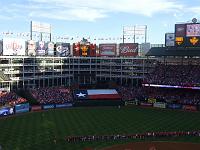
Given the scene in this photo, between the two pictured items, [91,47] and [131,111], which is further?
[91,47]

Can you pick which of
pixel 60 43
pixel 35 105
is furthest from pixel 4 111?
pixel 60 43

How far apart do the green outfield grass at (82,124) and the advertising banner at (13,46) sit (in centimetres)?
1964

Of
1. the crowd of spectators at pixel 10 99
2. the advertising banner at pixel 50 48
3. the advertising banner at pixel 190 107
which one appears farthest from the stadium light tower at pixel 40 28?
the advertising banner at pixel 190 107

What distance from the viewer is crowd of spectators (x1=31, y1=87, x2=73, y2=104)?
86662 mm

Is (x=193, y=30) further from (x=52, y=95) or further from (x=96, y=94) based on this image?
(x=52, y=95)

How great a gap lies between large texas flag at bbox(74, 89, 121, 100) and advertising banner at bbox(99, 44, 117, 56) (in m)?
16.5

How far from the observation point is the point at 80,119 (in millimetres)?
71000

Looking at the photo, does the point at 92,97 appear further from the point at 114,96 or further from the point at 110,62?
the point at 110,62

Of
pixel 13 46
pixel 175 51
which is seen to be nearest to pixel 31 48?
pixel 13 46

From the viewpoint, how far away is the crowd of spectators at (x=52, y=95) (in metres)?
86.7

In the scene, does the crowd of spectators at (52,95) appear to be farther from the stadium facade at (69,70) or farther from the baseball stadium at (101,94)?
the stadium facade at (69,70)

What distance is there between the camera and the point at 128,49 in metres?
108

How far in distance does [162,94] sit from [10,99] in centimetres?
3809

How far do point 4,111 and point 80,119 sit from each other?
50.7 feet
